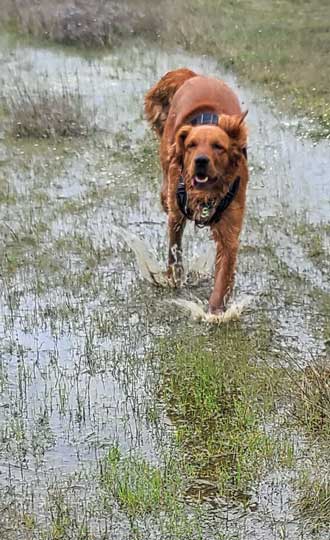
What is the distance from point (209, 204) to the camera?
6105 millimetres

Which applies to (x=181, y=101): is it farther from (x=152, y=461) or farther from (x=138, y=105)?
(x=138, y=105)

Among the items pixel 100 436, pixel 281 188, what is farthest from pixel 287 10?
pixel 100 436

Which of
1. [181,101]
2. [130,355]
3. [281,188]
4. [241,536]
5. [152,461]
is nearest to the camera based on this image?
[241,536]

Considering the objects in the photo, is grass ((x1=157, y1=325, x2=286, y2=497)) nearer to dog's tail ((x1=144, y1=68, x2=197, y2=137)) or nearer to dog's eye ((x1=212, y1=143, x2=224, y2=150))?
dog's eye ((x1=212, y1=143, x2=224, y2=150))

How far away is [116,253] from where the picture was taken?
757 centimetres

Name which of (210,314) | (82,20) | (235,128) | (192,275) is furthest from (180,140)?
(82,20)

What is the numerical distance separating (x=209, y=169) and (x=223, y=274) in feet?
2.63

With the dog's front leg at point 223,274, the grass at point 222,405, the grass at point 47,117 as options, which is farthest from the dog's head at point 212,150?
the grass at point 47,117

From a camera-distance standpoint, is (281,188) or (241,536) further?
(281,188)

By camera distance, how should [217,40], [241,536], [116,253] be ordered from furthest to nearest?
[217,40] → [116,253] → [241,536]

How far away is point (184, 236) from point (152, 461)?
354 centimetres

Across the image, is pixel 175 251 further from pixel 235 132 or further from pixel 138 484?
pixel 138 484

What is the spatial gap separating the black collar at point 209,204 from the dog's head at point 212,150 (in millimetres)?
110

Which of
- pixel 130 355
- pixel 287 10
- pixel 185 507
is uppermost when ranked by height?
pixel 185 507
